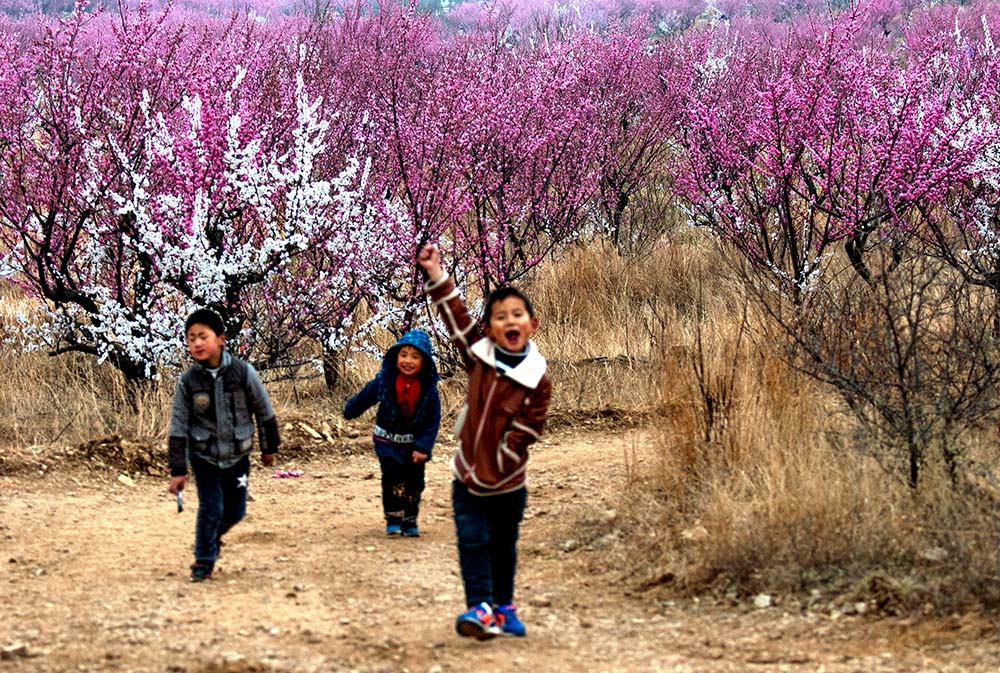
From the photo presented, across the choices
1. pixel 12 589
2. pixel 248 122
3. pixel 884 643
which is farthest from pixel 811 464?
pixel 248 122

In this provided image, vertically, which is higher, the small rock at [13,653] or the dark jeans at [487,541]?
the dark jeans at [487,541]

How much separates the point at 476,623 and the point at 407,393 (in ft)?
6.23

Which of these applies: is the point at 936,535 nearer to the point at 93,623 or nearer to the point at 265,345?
the point at 93,623

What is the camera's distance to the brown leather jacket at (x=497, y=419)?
4113mm

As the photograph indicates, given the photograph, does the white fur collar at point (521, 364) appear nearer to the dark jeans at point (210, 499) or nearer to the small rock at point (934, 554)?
the dark jeans at point (210, 499)

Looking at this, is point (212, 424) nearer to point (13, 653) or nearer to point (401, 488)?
point (401, 488)

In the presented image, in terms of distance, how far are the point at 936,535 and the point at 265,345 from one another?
5.01 m

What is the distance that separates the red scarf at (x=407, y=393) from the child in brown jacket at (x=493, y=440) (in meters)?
1.59

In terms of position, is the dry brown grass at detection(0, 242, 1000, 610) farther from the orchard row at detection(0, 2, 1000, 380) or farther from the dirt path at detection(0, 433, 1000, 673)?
the orchard row at detection(0, 2, 1000, 380)

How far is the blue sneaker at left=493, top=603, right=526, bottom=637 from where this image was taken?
4219mm

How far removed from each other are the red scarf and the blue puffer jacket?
0.6 inches

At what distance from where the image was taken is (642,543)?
17.6ft

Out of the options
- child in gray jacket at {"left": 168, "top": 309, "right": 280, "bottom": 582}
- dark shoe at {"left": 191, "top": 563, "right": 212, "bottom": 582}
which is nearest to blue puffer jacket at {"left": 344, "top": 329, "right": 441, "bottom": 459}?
child in gray jacket at {"left": 168, "top": 309, "right": 280, "bottom": 582}

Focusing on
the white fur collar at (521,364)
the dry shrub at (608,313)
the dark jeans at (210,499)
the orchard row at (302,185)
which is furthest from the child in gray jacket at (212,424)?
the dry shrub at (608,313)
